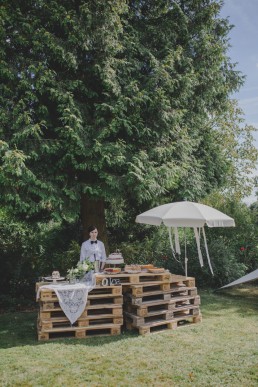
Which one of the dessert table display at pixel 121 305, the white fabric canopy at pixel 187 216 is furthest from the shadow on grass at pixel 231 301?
the white fabric canopy at pixel 187 216

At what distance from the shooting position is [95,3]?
8.58m

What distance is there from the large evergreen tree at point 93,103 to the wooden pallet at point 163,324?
2.91m

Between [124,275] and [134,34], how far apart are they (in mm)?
6276

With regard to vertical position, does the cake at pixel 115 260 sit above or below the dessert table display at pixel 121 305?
above

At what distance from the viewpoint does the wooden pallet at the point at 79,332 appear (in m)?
6.32

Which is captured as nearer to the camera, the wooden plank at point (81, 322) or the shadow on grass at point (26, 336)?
the shadow on grass at point (26, 336)

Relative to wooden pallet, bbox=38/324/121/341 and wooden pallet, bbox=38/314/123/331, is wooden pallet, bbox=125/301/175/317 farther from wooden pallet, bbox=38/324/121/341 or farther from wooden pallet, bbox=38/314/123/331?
wooden pallet, bbox=38/324/121/341

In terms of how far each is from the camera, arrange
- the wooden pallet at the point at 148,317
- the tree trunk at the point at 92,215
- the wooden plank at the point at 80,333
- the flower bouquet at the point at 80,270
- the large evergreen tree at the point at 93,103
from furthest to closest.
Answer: the tree trunk at the point at 92,215
the large evergreen tree at the point at 93,103
the flower bouquet at the point at 80,270
the wooden pallet at the point at 148,317
the wooden plank at the point at 80,333

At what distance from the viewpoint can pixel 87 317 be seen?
21.4 feet

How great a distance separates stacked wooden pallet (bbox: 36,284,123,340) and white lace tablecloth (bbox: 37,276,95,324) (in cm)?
10

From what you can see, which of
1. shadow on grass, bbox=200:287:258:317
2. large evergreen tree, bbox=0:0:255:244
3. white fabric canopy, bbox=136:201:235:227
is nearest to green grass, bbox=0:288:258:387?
shadow on grass, bbox=200:287:258:317

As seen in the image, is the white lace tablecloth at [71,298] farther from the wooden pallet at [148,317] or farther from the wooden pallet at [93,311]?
the wooden pallet at [148,317]

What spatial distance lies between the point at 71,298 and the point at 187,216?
2736mm

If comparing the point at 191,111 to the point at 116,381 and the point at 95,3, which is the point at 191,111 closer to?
the point at 95,3
